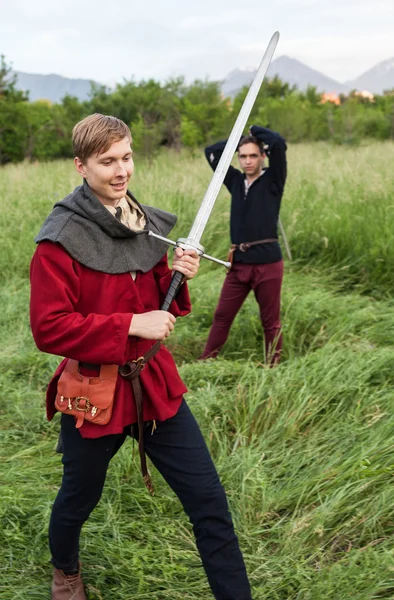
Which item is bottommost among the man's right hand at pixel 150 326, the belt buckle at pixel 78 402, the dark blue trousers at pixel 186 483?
the dark blue trousers at pixel 186 483

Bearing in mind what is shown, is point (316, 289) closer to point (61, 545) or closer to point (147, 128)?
point (61, 545)

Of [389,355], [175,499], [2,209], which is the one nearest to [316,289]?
[389,355]

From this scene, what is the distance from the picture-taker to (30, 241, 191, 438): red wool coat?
168cm

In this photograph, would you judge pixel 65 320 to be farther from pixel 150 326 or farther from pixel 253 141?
pixel 253 141

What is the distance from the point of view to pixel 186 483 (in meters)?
1.84

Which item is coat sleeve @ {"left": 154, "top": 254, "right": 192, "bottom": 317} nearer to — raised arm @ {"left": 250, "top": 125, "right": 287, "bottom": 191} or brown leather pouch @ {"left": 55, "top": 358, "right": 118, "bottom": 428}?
brown leather pouch @ {"left": 55, "top": 358, "right": 118, "bottom": 428}

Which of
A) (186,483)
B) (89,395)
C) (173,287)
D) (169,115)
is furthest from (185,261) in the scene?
(169,115)

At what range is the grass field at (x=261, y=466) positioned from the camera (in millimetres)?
2205

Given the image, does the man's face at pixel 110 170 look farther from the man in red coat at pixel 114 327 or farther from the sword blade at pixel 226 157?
the sword blade at pixel 226 157

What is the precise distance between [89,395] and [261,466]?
1.14 meters

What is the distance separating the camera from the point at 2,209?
7473mm

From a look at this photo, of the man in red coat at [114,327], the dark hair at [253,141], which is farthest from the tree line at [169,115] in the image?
the man in red coat at [114,327]

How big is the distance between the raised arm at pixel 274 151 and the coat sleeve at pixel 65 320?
2.50 meters

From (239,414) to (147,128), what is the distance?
39.1ft
